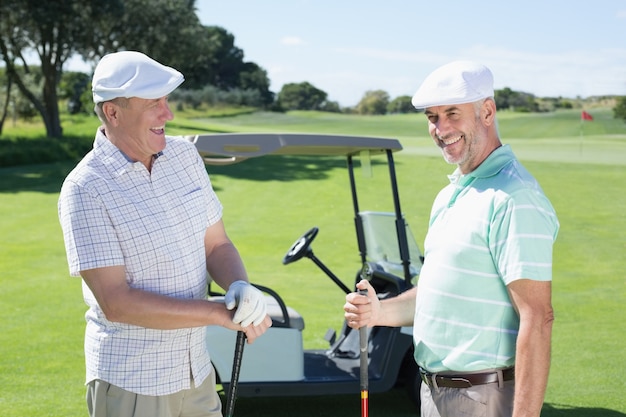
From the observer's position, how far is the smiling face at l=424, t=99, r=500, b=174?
237cm

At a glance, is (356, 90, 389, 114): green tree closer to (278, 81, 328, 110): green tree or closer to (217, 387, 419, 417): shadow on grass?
(278, 81, 328, 110): green tree

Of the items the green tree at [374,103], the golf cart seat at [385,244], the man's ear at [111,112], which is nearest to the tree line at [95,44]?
the green tree at [374,103]

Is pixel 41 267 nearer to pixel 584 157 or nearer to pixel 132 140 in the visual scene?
pixel 132 140

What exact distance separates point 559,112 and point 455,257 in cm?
4739

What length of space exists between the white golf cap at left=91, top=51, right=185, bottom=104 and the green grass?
3452mm

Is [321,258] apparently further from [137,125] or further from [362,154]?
[137,125]

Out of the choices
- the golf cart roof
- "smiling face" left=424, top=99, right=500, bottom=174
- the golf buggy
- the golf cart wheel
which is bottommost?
the golf cart wheel

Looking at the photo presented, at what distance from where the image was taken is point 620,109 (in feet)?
133

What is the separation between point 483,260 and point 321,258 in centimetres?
1057

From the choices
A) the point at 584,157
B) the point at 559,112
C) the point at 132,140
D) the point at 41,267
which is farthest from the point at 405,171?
the point at 559,112

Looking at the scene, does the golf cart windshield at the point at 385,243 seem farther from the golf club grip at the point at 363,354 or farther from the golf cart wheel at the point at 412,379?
the golf club grip at the point at 363,354

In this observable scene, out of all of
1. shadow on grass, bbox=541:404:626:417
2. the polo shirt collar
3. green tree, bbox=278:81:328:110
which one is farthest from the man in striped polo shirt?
green tree, bbox=278:81:328:110

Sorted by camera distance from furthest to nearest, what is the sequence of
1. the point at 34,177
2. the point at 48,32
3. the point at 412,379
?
the point at 48,32
the point at 34,177
the point at 412,379

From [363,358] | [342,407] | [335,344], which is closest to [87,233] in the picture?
[363,358]
